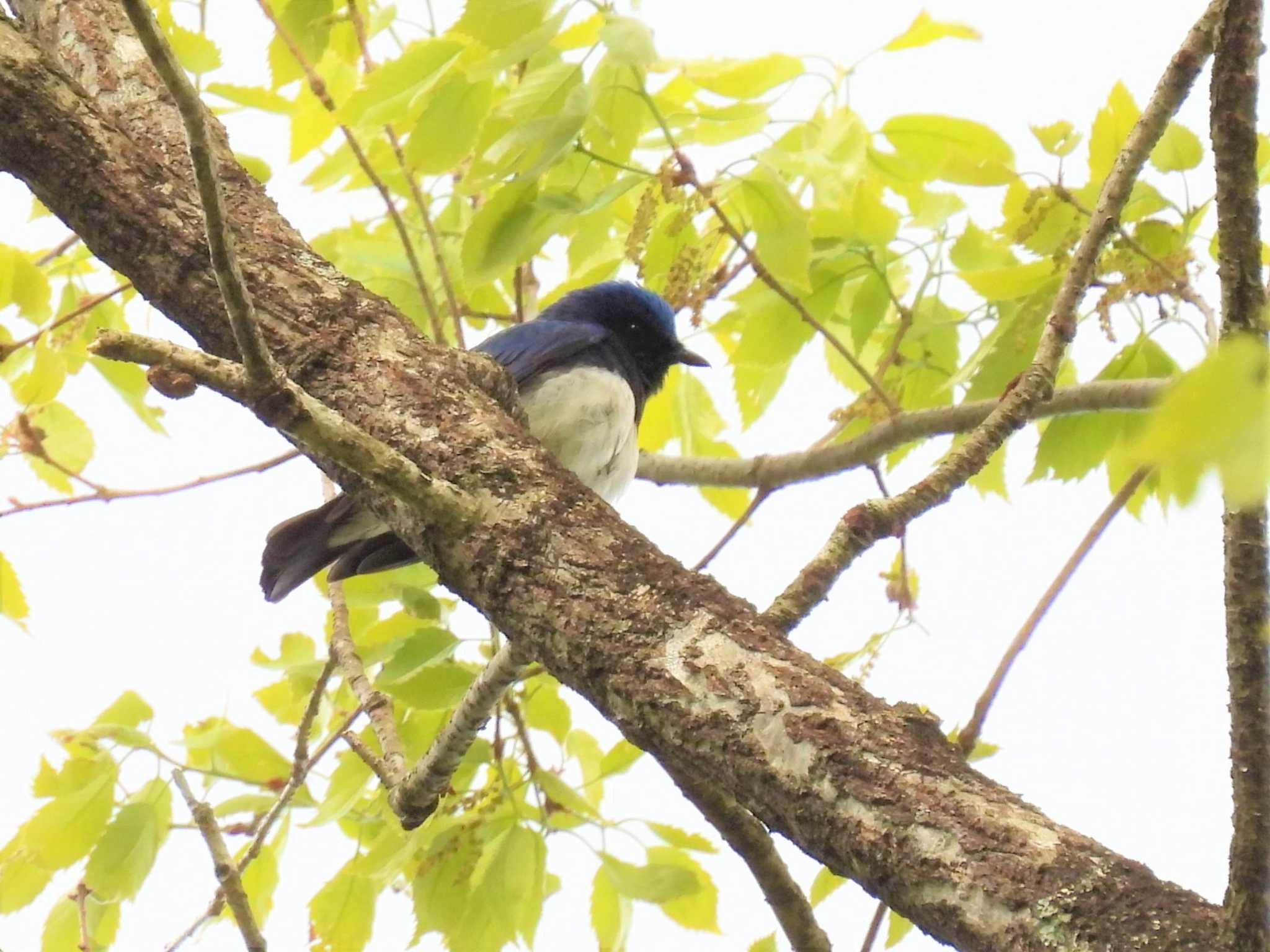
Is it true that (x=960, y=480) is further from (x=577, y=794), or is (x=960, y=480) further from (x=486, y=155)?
(x=577, y=794)

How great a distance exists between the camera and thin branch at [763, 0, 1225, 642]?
178cm

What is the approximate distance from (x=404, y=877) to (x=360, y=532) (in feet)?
2.67

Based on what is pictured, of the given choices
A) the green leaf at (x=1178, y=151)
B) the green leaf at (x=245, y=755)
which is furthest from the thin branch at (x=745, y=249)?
the green leaf at (x=245, y=755)

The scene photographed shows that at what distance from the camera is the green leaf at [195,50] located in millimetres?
2605

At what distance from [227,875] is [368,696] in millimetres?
478

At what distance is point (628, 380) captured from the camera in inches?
153

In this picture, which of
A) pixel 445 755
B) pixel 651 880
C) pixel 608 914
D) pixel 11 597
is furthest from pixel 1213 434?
pixel 11 597

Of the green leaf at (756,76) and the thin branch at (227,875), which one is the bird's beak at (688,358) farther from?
the thin branch at (227,875)

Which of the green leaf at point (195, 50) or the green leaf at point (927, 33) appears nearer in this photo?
the green leaf at point (927, 33)

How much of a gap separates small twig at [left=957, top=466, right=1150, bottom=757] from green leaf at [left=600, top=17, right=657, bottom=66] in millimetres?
1003

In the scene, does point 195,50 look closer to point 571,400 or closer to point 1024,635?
point 571,400

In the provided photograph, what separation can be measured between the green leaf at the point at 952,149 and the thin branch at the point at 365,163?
101 centimetres

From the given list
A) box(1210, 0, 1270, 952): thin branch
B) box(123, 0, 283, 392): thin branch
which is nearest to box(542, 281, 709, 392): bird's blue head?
box(123, 0, 283, 392): thin branch

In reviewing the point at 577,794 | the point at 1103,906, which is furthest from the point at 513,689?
the point at 1103,906
